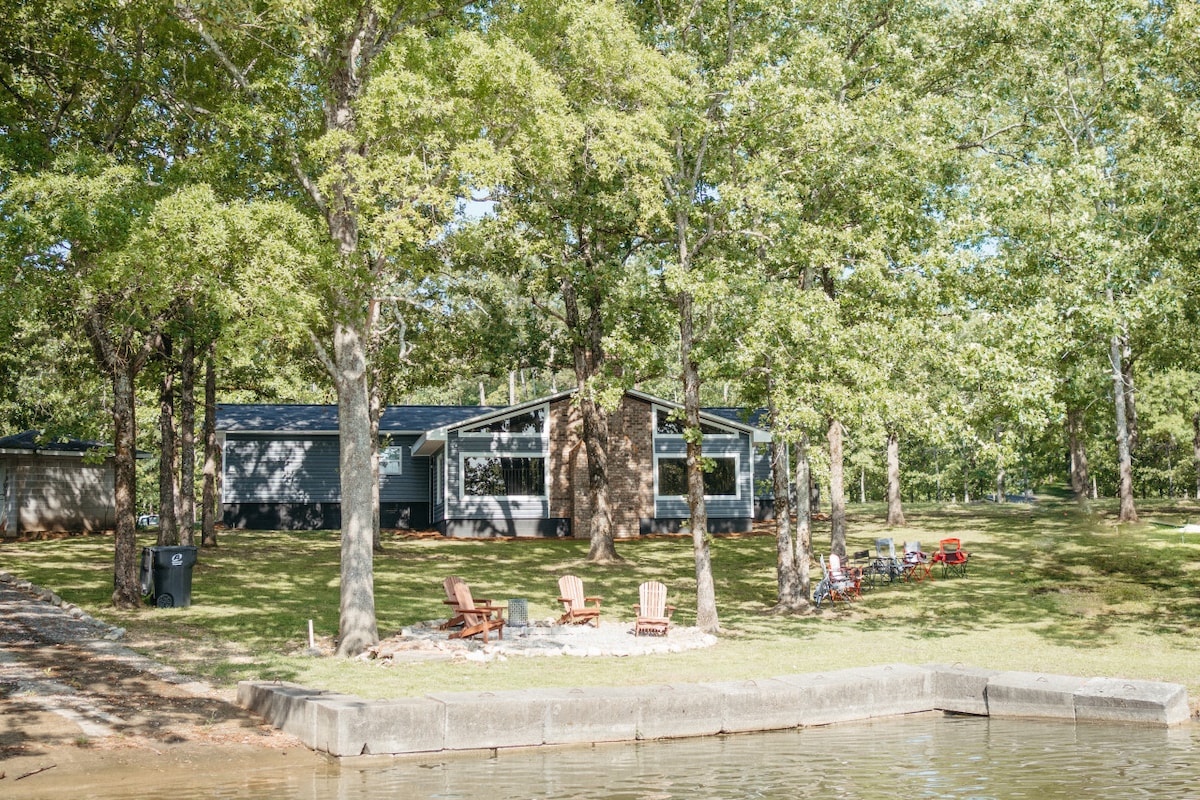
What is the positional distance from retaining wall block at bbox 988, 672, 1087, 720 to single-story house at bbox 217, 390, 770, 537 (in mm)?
22482

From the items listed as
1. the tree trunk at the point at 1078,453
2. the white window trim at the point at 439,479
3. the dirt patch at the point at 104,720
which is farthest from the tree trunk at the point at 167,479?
the tree trunk at the point at 1078,453

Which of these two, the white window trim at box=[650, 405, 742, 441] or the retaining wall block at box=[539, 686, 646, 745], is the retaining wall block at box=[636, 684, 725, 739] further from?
the white window trim at box=[650, 405, 742, 441]

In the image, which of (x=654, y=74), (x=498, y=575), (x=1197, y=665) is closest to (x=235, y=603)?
(x=498, y=575)

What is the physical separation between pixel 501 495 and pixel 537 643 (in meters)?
20.5

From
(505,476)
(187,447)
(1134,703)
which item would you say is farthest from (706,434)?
(1134,703)

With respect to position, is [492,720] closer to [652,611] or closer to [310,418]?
[652,611]

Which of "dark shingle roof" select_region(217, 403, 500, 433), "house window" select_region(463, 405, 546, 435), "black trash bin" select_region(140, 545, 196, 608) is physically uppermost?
"dark shingle roof" select_region(217, 403, 500, 433)

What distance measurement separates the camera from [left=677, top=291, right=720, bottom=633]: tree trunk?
1770 cm

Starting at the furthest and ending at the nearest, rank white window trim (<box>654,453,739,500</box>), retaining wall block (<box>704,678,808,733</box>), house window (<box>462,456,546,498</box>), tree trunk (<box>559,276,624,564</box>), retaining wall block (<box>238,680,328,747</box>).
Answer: white window trim (<box>654,453,739,500</box>) < house window (<box>462,456,546,498</box>) < tree trunk (<box>559,276,624,564</box>) < retaining wall block (<box>704,678,808,733</box>) < retaining wall block (<box>238,680,328,747</box>)

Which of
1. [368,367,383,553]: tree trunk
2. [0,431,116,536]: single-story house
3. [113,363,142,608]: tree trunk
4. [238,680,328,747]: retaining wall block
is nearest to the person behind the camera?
[238,680,328,747]: retaining wall block

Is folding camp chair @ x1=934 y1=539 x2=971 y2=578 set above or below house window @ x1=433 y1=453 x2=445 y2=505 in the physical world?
below

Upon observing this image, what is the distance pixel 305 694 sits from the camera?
34.8ft

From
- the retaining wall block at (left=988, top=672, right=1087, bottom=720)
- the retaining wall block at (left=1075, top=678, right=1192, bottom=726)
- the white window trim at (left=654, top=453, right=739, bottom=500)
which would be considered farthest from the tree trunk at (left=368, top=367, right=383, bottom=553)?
the retaining wall block at (left=1075, top=678, right=1192, bottom=726)

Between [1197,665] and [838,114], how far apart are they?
10.4m
